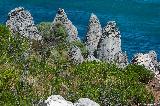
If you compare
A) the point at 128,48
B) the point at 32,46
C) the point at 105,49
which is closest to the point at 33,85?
the point at 32,46

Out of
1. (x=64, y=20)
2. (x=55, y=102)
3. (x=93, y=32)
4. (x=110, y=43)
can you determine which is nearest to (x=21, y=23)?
(x=64, y=20)

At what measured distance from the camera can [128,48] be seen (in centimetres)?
16575

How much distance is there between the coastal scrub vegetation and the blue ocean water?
384 ft

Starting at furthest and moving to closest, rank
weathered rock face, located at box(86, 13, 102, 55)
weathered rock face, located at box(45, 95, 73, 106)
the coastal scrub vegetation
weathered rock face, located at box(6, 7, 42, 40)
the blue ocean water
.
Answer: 1. the blue ocean water
2. weathered rock face, located at box(86, 13, 102, 55)
3. weathered rock face, located at box(6, 7, 42, 40)
4. the coastal scrub vegetation
5. weathered rock face, located at box(45, 95, 73, 106)

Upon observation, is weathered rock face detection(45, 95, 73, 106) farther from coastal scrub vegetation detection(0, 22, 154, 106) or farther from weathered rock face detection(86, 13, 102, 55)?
weathered rock face detection(86, 13, 102, 55)

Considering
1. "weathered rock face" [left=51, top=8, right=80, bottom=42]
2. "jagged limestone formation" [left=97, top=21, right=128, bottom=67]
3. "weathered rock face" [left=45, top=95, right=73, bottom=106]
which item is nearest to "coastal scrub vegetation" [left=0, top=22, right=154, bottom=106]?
"weathered rock face" [left=45, top=95, right=73, bottom=106]

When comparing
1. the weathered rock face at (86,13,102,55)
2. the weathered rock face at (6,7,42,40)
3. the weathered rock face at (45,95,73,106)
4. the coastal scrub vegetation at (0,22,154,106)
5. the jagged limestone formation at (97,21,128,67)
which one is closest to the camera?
the weathered rock face at (45,95,73,106)

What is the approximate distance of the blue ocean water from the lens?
172500mm

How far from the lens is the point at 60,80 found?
130 ft

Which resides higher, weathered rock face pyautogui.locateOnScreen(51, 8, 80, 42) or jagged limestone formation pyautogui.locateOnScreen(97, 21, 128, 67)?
weathered rock face pyautogui.locateOnScreen(51, 8, 80, 42)

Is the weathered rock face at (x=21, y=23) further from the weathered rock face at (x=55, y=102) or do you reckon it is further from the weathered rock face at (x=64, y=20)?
the weathered rock face at (x=55, y=102)

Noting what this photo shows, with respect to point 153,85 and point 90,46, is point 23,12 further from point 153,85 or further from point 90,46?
point 153,85

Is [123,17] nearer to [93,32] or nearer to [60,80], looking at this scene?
[93,32]

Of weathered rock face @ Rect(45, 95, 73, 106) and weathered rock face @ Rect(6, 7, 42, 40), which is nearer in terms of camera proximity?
weathered rock face @ Rect(45, 95, 73, 106)
